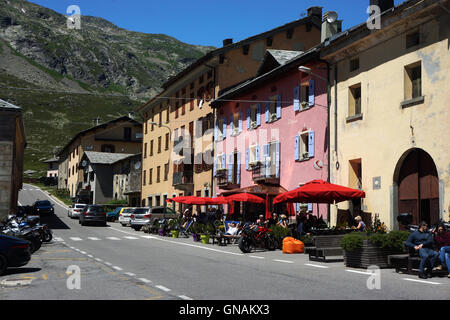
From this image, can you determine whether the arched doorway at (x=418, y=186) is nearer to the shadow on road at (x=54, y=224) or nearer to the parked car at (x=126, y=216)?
the shadow on road at (x=54, y=224)

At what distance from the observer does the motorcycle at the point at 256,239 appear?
2077 cm

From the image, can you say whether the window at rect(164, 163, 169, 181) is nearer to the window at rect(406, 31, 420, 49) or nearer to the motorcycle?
the motorcycle

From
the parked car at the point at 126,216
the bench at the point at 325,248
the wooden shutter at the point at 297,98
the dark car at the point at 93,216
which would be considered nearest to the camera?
the bench at the point at 325,248

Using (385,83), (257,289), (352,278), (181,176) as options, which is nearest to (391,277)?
(352,278)

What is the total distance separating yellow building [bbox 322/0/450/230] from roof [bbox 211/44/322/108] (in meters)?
1.44

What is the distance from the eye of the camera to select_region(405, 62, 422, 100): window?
2075 centimetres

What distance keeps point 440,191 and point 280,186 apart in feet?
37.7

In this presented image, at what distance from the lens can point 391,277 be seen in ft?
42.1

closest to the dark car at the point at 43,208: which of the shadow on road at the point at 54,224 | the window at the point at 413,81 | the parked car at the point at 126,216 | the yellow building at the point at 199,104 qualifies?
the shadow on road at the point at 54,224

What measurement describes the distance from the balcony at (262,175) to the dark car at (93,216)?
599 inches

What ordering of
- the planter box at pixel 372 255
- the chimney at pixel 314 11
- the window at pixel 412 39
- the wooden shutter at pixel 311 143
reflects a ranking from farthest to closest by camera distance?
1. the chimney at pixel 314 11
2. the wooden shutter at pixel 311 143
3. the window at pixel 412 39
4. the planter box at pixel 372 255

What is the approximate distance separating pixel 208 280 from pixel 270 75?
2125 cm

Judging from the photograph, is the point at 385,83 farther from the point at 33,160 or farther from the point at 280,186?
the point at 33,160

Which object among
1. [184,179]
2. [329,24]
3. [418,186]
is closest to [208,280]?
[418,186]
